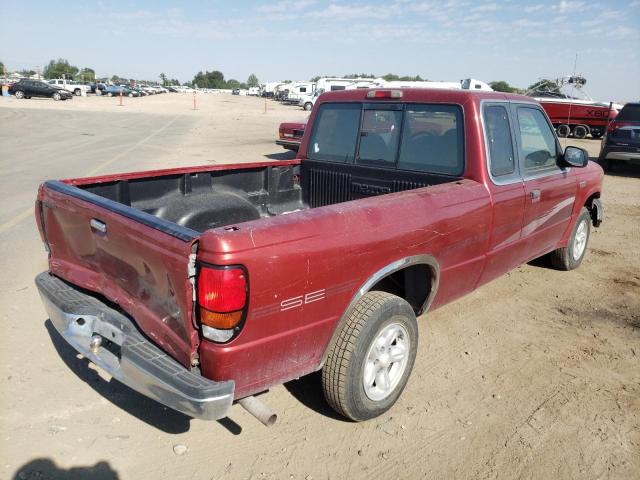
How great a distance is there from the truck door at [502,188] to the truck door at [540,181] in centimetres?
12

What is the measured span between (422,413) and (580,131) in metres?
23.5

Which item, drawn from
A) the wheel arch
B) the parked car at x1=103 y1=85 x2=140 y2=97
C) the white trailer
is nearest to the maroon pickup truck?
the wheel arch

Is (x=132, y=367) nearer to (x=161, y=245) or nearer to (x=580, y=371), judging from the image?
(x=161, y=245)

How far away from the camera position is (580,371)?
3693 millimetres

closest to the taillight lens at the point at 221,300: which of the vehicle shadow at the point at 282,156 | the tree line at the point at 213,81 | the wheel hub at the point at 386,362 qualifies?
the wheel hub at the point at 386,362

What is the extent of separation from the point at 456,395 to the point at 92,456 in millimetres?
2215

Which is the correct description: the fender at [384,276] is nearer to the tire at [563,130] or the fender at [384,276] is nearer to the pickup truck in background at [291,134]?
the pickup truck in background at [291,134]

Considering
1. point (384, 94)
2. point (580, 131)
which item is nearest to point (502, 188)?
point (384, 94)

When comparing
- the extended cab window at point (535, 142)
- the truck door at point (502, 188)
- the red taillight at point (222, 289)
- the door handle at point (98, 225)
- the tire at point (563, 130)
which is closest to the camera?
the red taillight at point (222, 289)

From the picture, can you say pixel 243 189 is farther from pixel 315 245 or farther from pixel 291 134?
pixel 291 134

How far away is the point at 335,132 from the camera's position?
179 inches

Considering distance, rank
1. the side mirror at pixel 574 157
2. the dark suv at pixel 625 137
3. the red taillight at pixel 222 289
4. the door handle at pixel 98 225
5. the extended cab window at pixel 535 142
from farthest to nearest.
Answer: the dark suv at pixel 625 137 < the side mirror at pixel 574 157 < the extended cab window at pixel 535 142 < the door handle at pixel 98 225 < the red taillight at pixel 222 289

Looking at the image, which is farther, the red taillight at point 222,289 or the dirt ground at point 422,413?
the dirt ground at point 422,413

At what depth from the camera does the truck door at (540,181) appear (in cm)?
413
